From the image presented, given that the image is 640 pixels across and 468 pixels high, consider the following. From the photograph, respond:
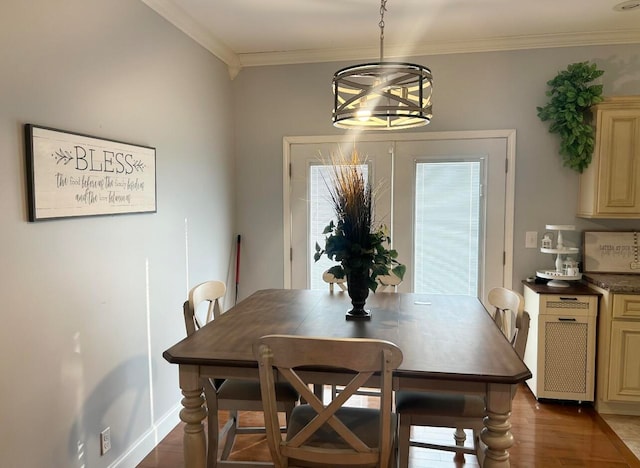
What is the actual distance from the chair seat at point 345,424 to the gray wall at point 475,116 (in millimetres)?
2153

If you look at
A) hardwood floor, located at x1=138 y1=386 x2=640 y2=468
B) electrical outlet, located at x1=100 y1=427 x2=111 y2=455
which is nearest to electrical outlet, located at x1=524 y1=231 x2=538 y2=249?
hardwood floor, located at x1=138 y1=386 x2=640 y2=468

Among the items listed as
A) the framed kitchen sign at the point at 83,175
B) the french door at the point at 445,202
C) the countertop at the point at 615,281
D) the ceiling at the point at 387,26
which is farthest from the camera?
the french door at the point at 445,202

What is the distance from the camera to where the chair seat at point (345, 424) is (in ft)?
5.65

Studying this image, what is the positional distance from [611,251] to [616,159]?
70cm

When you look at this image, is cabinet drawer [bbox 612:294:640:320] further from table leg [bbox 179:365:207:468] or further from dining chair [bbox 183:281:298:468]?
table leg [bbox 179:365:207:468]

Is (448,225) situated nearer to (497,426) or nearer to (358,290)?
(358,290)

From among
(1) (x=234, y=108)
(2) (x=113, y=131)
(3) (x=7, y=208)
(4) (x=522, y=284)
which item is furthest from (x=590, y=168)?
(3) (x=7, y=208)

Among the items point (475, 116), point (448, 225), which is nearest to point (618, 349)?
point (448, 225)

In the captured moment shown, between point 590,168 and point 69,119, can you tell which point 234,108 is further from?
point 590,168

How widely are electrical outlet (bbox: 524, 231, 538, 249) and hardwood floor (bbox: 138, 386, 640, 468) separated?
1.19m

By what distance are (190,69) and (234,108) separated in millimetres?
811

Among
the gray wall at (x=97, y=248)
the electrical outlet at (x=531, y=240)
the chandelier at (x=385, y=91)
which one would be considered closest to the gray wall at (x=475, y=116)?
the electrical outlet at (x=531, y=240)

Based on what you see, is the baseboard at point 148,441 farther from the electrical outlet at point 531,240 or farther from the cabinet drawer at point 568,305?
the electrical outlet at point 531,240

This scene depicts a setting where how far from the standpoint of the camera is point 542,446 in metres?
2.71
